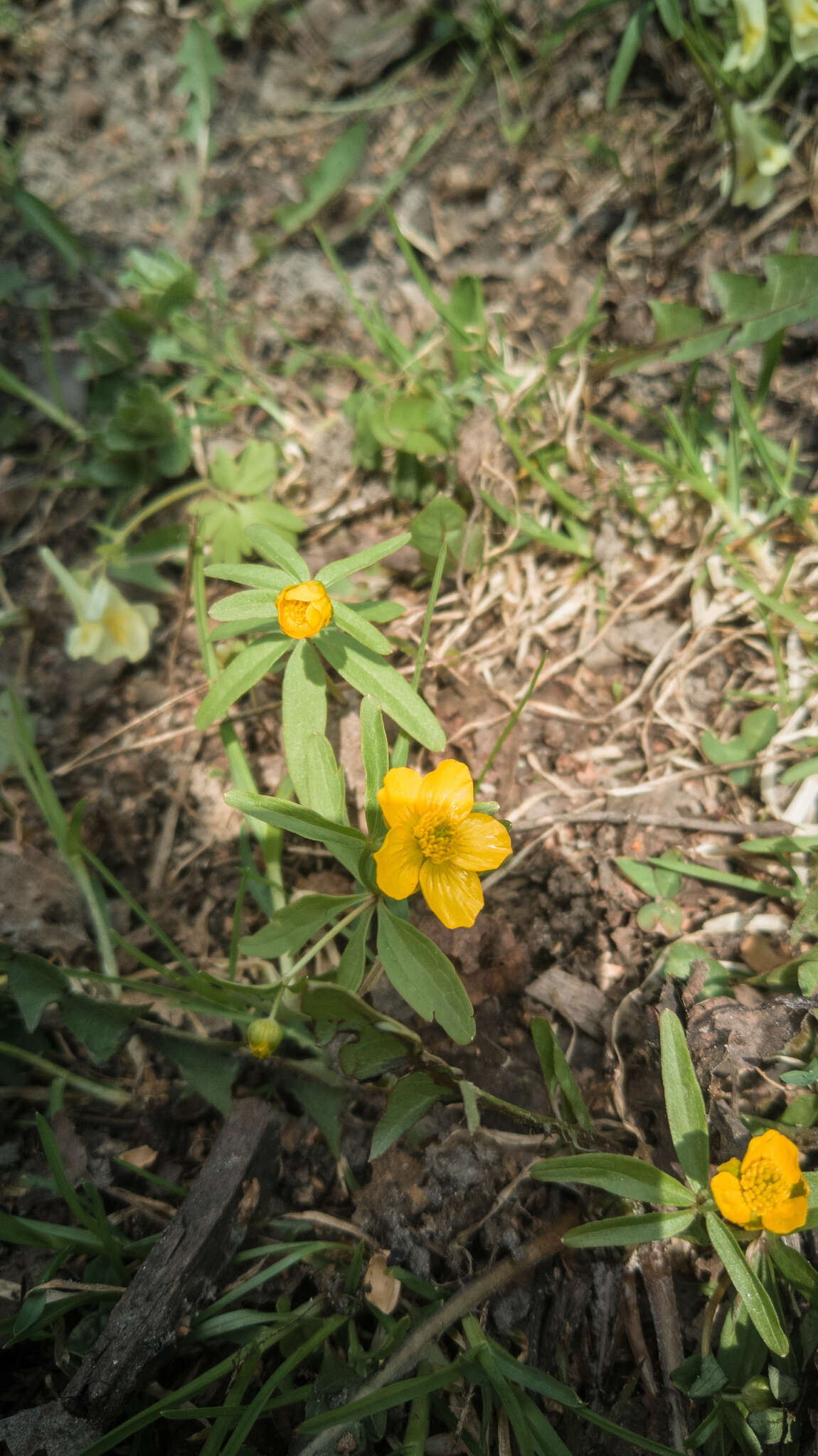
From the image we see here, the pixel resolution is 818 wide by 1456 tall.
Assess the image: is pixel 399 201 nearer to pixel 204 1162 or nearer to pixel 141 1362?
pixel 204 1162

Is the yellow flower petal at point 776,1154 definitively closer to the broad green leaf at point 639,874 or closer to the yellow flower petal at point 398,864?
the broad green leaf at point 639,874

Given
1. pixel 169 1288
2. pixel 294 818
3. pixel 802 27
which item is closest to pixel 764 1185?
pixel 294 818

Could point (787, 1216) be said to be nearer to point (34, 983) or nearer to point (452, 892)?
point (452, 892)

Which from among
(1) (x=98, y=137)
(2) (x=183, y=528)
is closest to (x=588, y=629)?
(2) (x=183, y=528)

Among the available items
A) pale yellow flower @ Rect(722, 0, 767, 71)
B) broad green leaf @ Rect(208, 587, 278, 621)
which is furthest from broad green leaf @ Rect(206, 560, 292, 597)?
pale yellow flower @ Rect(722, 0, 767, 71)

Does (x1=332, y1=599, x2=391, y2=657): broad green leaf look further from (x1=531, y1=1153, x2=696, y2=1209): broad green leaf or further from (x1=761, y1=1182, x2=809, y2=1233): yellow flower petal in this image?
(x1=761, y1=1182, x2=809, y2=1233): yellow flower petal

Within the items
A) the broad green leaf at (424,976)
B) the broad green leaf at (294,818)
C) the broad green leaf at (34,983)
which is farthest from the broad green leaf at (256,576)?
the broad green leaf at (34,983)
